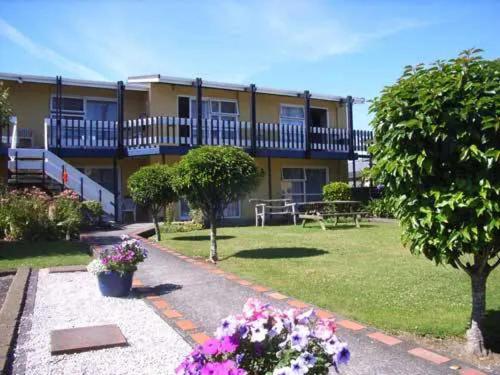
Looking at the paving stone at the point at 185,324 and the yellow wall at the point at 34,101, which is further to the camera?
the yellow wall at the point at 34,101

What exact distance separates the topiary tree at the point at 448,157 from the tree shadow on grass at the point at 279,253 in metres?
5.17

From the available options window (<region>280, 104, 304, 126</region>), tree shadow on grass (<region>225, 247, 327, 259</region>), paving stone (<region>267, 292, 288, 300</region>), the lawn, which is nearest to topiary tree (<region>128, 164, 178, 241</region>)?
the lawn

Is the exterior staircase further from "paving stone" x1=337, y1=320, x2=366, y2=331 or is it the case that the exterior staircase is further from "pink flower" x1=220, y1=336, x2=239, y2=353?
"pink flower" x1=220, y1=336, x2=239, y2=353

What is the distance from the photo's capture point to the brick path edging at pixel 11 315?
13.8 ft

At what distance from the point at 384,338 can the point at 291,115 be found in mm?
18254

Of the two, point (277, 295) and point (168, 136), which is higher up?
point (168, 136)

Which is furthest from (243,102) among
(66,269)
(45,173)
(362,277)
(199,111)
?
(362,277)

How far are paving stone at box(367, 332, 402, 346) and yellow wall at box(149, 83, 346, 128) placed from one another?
1576 cm

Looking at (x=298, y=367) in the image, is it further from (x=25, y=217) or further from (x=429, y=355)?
(x=25, y=217)


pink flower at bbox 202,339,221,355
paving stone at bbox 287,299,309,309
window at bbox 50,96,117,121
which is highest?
window at bbox 50,96,117,121

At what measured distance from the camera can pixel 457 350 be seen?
14.2ft

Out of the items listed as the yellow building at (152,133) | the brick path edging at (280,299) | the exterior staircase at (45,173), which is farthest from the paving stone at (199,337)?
the exterior staircase at (45,173)

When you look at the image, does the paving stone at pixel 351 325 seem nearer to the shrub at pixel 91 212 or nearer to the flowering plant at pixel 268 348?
the flowering plant at pixel 268 348

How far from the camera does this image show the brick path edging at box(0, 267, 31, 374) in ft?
13.8
